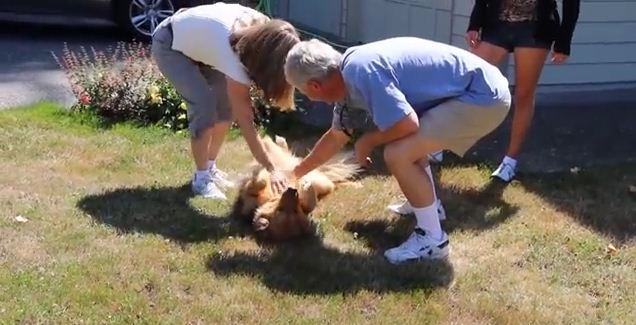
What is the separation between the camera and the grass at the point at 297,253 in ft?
13.5

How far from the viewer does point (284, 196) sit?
481 centimetres

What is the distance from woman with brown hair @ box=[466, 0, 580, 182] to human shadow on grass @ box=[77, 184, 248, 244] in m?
1.81

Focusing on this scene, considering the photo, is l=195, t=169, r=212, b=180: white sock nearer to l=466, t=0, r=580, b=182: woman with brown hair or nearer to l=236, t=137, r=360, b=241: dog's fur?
l=236, t=137, r=360, b=241: dog's fur

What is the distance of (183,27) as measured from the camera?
17.4 feet

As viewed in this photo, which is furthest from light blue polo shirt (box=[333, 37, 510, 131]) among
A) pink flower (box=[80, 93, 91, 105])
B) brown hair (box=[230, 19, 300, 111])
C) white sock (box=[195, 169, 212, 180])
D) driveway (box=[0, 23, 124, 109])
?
driveway (box=[0, 23, 124, 109])

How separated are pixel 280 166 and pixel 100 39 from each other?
5434 millimetres

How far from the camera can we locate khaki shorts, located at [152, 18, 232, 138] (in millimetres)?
5367

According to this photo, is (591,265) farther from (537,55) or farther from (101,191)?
(101,191)

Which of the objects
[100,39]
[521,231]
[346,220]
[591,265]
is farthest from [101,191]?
[100,39]

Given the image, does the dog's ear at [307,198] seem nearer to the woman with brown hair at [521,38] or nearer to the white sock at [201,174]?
the white sock at [201,174]

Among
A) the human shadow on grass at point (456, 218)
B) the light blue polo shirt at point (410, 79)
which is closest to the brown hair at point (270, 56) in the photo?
the light blue polo shirt at point (410, 79)

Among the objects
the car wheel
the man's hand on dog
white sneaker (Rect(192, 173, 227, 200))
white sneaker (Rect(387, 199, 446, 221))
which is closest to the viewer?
the man's hand on dog

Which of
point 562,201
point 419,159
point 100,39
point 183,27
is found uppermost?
point 183,27

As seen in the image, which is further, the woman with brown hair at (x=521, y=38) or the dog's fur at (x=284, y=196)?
the woman with brown hair at (x=521, y=38)
